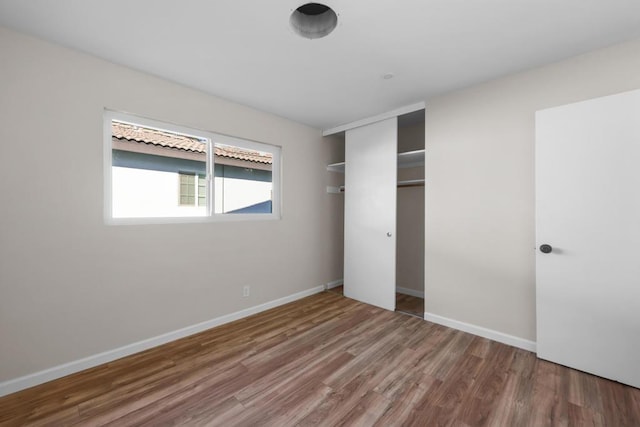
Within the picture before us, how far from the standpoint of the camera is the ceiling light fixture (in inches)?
66.6

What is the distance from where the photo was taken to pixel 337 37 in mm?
1813

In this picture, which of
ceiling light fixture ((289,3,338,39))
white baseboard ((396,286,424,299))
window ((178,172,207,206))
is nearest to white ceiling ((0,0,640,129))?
ceiling light fixture ((289,3,338,39))

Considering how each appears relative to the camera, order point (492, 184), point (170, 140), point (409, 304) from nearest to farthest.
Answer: point (492, 184) → point (170, 140) → point (409, 304)

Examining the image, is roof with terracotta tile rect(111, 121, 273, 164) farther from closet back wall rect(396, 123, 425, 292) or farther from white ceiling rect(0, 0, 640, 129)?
closet back wall rect(396, 123, 425, 292)

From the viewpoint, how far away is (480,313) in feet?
8.32

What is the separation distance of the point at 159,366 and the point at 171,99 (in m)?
2.35

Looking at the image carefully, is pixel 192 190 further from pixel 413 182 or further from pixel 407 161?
pixel 407 161

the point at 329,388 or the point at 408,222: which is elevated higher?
A: the point at 408,222

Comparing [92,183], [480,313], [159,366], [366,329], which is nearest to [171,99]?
[92,183]

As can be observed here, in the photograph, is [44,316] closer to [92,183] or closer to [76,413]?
[76,413]

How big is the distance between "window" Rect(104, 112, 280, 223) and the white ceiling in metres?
0.55

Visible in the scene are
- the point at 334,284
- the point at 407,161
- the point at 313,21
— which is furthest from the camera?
the point at 334,284

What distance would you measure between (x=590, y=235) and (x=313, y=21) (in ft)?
8.35

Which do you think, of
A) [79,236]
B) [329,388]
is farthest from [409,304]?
[79,236]
